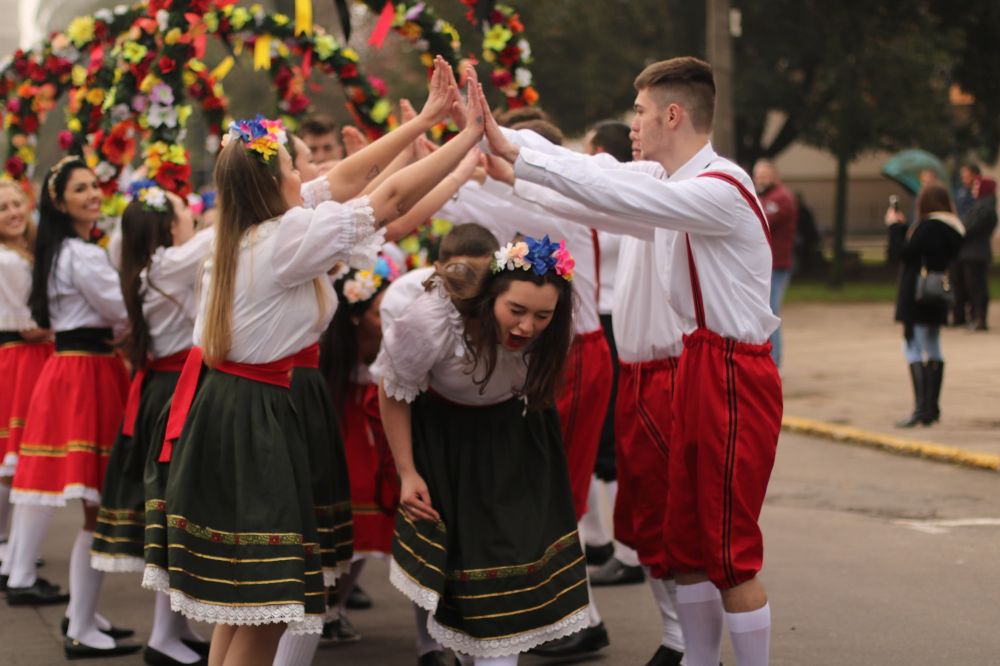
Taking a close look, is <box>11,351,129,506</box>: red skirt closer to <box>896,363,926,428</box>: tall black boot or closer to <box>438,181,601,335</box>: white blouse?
<box>438,181,601,335</box>: white blouse

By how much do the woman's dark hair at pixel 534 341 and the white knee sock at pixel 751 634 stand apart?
94 cm

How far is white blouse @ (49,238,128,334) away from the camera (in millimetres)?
6133

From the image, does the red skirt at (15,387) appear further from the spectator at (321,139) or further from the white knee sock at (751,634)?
Result: the white knee sock at (751,634)

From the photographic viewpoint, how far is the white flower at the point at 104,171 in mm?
8383

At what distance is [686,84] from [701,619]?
178 centimetres

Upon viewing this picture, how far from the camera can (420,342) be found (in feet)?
14.6

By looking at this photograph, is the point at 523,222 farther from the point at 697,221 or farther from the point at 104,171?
the point at 104,171

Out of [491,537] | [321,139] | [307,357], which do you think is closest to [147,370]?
[307,357]

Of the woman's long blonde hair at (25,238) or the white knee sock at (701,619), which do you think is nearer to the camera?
the white knee sock at (701,619)

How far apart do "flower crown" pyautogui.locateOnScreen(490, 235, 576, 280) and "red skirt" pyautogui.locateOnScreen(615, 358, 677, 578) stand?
668mm

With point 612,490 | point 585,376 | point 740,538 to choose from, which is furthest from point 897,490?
point 740,538

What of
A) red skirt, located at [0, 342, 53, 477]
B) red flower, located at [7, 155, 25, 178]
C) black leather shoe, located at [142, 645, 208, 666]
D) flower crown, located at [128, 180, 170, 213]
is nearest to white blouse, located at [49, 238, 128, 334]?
flower crown, located at [128, 180, 170, 213]

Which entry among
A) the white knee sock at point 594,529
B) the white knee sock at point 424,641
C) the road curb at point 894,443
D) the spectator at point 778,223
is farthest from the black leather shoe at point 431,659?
the spectator at point 778,223

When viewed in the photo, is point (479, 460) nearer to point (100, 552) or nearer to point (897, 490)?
point (100, 552)
